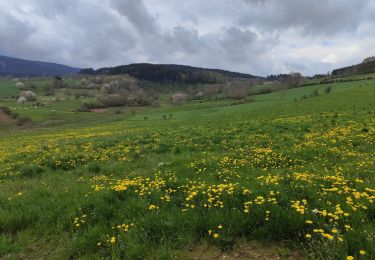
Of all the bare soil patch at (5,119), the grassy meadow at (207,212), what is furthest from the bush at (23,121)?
the grassy meadow at (207,212)

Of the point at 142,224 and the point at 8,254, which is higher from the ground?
the point at 142,224

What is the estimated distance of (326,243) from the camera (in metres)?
5.03

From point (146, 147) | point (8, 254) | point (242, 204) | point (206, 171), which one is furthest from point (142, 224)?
point (146, 147)

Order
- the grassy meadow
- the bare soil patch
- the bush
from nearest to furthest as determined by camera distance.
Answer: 1. the grassy meadow
2. the bush
3. the bare soil patch

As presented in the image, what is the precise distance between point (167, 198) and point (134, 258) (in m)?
2.12

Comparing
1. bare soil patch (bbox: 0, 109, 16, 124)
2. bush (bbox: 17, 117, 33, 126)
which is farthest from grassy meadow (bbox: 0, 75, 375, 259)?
bare soil patch (bbox: 0, 109, 16, 124)

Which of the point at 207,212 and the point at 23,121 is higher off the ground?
the point at 207,212

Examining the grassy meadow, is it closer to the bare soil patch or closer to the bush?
the bush

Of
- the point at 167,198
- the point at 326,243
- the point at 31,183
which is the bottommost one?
the point at 31,183

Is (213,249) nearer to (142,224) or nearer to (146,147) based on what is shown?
(142,224)

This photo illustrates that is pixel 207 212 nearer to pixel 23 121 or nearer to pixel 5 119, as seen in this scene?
pixel 23 121

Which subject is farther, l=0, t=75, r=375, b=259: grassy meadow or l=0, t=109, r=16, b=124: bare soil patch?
l=0, t=109, r=16, b=124: bare soil patch

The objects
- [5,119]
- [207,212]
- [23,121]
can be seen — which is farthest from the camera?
[5,119]

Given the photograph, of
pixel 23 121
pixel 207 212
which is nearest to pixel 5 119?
pixel 23 121
